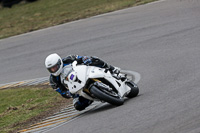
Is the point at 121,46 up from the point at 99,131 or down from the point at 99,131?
down

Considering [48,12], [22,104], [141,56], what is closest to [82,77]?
[22,104]

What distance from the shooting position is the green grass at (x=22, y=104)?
1070 centimetres

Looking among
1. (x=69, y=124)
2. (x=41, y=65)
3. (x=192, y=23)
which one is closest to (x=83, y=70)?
(x=69, y=124)

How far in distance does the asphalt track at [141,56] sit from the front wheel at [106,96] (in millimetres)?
173

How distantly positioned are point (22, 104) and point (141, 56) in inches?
159

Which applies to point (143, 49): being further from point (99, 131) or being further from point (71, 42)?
point (99, 131)

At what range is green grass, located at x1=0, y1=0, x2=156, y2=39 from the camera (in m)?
21.5

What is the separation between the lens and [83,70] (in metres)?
9.31

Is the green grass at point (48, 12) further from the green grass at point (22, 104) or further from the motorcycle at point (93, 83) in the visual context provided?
the motorcycle at point (93, 83)

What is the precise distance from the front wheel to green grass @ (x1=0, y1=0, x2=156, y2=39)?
12.3 metres

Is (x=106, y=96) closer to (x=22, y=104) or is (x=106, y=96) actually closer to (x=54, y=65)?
(x=54, y=65)

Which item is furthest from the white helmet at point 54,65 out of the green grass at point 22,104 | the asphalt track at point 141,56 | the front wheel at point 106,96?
the green grass at point 22,104

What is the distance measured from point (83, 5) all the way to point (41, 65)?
873cm

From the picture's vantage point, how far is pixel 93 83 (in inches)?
360
